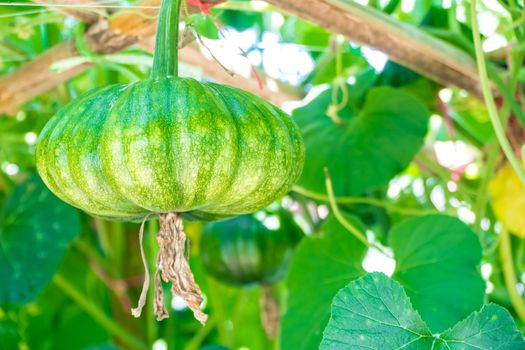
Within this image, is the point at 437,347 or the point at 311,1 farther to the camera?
the point at 311,1

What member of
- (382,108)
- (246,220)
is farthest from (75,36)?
(246,220)

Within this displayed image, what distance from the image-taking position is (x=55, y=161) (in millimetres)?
854

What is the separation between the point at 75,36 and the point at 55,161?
46cm

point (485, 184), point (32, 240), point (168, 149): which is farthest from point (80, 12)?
point (485, 184)

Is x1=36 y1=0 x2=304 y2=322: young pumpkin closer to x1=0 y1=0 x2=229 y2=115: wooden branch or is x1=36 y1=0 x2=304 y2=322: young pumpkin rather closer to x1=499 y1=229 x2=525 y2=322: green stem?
x1=0 y1=0 x2=229 y2=115: wooden branch

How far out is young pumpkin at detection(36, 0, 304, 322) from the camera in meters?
0.81

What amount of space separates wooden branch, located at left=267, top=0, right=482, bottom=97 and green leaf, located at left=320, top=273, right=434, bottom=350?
383 mm

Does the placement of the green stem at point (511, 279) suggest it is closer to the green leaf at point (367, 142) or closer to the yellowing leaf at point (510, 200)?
the yellowing leaf at point (510, 200)

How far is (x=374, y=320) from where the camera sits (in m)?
0.80

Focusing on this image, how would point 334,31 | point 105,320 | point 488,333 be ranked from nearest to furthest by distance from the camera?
1. point 488,333
2. point 334,31
3. point 105,320

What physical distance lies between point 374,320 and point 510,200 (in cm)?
73

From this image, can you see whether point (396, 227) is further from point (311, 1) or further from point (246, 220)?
point (246, 220)

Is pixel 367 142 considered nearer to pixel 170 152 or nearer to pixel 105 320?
pixel 170 152

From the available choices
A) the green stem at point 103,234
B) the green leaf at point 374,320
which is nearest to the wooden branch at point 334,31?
the green leaf at point 374,320
